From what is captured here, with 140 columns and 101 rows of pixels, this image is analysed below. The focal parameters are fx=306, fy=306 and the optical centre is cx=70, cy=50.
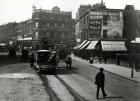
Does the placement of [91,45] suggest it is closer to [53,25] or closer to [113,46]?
[113,46]

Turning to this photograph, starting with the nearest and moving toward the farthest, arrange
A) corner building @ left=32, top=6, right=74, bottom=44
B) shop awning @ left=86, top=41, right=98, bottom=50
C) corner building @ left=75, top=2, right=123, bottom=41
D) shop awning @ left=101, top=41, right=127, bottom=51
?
shop awning @ left=101, top=41, right=127, bottom=51 → shop awning @ left=86, top=41, right=98, bottom=50 → corner building @ left=75, top=2, right=123, bottom=41 → corner building @ left=32, top=6, right=74, bottom=44

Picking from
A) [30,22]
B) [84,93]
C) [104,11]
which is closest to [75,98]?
[84,93]

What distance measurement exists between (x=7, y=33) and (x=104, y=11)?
109555mm

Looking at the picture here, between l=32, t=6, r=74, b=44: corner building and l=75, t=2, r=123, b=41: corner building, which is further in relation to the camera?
l=32, t=6, r=74, b=44: corner building

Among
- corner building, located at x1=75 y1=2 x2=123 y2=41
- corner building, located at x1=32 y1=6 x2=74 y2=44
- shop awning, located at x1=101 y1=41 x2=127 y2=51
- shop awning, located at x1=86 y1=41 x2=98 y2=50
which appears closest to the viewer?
shop awning, located at x1=101 y1=41 x2=127 y2=51

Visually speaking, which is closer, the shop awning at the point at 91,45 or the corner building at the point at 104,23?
the shop awning at the point at 91,45

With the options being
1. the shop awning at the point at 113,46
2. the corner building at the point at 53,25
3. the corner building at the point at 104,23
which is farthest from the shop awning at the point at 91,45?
the corner building at the point at 53,25

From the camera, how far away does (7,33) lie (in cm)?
16800

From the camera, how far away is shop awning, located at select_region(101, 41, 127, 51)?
5772 cm

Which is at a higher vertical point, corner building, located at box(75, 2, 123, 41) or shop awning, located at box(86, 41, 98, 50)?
corner building, located at box(75, 2, 123, 41)

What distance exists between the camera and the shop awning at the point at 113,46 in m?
57.7

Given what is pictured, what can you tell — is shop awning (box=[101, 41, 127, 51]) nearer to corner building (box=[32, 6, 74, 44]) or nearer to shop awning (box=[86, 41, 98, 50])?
shop awning (box=[86, 41, 98, 50])

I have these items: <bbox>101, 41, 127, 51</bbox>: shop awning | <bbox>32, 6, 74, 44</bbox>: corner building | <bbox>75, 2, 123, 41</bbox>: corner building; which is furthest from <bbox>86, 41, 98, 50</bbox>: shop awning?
<bbox>32, 6, 74, 44</bbox>: corner building

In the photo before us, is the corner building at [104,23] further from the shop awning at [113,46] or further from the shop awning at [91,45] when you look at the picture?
the shop awning at [113,46]
